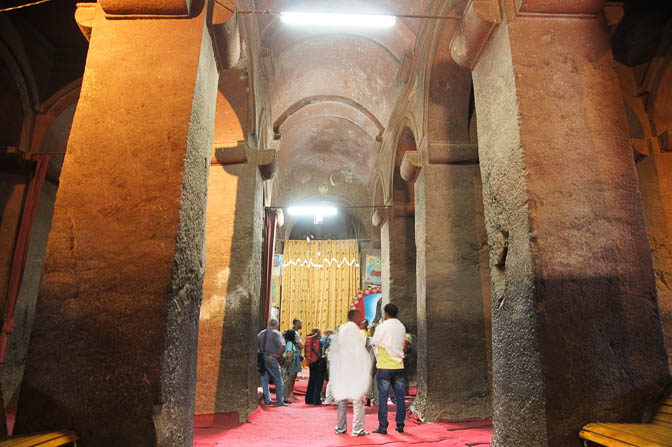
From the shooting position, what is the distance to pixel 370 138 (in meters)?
11.5

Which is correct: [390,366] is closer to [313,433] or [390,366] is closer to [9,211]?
[313,433]

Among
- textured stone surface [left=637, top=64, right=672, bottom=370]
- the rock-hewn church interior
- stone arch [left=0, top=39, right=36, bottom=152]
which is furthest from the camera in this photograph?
stone arch [left=0, top=39, right=36, bottom=152]

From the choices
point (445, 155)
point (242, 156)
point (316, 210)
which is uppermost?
point (316, 210)

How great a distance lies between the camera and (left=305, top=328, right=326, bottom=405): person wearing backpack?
735cm

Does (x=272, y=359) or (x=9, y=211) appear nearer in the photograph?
(x=9, y=211)

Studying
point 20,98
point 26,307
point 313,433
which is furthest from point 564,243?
point 20,98

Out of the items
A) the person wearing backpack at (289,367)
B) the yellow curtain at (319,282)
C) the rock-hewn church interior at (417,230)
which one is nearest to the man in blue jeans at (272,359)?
the rock-hewn church interior at (417,230)

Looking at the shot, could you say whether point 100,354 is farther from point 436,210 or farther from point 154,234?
point 436,210

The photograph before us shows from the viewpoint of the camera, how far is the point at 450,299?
18.5 feet

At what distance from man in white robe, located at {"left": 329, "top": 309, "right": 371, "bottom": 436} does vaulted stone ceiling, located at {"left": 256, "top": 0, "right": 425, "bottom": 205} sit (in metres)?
4.82

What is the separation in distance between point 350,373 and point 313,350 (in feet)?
8.72

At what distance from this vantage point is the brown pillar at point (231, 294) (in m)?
5.24

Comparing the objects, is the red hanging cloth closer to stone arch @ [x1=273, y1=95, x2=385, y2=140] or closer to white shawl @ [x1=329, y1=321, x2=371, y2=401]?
white shawl @ [x1=329, y1=321, x2=371, y2=401]

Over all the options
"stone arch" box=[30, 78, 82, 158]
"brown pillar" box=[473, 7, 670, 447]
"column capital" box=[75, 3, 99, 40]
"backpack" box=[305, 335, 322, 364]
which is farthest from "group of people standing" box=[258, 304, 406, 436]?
"stone arch" box=[30, 78, 82, 158]
